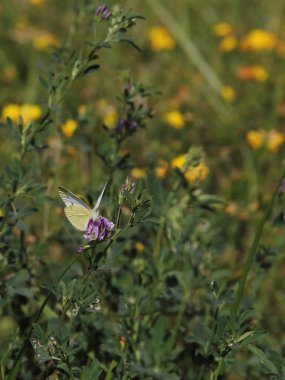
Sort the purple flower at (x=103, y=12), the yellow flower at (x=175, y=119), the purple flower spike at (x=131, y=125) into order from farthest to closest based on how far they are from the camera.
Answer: the yellow flower at (x=175, y=119) < the purple flower spike at (x=131, y=125) < the purple flower at (x=103, y=12)

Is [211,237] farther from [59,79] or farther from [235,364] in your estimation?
[59,79]

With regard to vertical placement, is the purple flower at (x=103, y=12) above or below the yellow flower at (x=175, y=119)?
above

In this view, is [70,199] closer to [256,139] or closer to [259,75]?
[256,139]

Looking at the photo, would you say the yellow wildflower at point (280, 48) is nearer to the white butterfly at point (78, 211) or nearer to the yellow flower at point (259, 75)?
the yellow flower at point (259, 75)

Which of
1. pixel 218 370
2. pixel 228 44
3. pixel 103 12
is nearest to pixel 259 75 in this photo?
pixel 228 44

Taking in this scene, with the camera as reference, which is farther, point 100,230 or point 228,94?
point 228,94

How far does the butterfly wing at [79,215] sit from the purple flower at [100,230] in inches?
2.4

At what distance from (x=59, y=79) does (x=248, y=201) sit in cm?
177

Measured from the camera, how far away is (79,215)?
A: 5.32ft

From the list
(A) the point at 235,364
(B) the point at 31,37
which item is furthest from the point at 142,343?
(B) the point at 31,37

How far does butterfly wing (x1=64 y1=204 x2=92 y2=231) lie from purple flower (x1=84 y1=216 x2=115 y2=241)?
0.06 meters

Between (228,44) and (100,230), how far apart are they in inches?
137

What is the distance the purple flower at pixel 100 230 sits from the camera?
1.52 metres

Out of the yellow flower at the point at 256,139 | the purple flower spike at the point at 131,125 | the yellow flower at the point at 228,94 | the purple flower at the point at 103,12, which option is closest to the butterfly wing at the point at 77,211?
the purple flower at the point at 103,12
